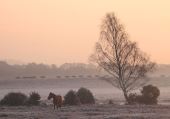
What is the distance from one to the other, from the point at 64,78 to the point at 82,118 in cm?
11297

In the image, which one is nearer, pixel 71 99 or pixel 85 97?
pixel 71 99

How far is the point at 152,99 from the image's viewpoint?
7281cm

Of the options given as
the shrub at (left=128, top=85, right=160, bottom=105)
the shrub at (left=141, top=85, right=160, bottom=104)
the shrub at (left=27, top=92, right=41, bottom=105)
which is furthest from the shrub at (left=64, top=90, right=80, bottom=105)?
the shrub at (left=141, top=85, right=160, bottom=104)

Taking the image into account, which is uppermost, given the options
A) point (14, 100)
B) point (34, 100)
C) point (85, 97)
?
point (85, 97)

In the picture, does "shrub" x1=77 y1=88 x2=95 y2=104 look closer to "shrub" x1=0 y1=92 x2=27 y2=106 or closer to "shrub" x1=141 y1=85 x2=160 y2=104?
"shrub" x1=141 y1=85 x2=160 y2=104

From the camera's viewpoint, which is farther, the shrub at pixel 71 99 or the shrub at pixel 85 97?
the shrub at pixel 85 97

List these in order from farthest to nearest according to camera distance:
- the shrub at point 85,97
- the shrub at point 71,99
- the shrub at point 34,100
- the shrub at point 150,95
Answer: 1. the shrub at point 85,97
2. the shrub at point 150,95
3. the shrub at point 71,99
4. the shrub at point 34,100

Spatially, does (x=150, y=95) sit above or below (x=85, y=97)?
below

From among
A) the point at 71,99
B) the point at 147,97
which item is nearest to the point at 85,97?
the point at 71,99

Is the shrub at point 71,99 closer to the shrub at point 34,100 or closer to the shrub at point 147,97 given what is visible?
the shrub at point 34,100

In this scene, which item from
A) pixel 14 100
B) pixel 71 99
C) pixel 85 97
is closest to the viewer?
pixel 71 99

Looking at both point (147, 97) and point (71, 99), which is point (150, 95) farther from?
point (71, 99)

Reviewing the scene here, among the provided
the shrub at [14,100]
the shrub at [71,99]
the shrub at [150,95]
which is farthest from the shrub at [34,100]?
the shrub at [150,95]

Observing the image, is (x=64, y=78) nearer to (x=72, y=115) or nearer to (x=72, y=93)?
(x=72, y=93)
